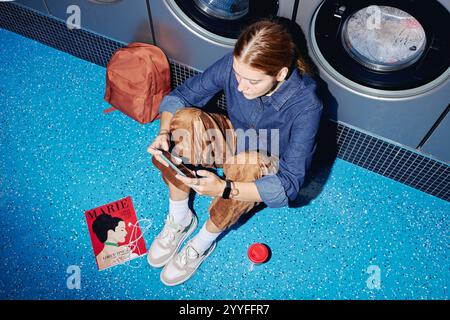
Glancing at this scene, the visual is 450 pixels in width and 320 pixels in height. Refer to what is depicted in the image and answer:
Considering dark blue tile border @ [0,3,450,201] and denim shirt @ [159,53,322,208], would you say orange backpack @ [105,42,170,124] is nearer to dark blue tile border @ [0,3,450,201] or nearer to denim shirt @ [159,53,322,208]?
dark blue tile border @ [0,3,450,201]

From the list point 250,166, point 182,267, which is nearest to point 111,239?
point 182,267

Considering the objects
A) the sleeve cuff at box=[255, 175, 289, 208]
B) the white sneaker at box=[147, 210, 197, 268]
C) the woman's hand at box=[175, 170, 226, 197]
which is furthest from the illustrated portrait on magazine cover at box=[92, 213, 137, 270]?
the sleeve cuff at box=[255, 175, 289, 208]

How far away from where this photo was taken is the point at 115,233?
82.8 inches

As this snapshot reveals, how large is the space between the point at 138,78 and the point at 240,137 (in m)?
0.76

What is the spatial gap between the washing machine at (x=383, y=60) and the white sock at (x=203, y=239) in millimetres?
936

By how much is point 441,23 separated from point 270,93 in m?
0.72

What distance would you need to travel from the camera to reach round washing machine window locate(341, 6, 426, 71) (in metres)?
1.70

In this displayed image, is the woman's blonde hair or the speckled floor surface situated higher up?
the woman's blonde hair

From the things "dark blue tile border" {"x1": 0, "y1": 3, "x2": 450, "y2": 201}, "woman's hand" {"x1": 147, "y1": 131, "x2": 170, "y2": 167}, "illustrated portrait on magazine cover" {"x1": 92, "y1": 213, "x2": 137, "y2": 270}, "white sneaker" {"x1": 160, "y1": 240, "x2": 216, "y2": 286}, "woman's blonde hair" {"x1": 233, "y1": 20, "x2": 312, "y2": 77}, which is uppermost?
"woman's blonde hair" {"x1": 233, "y1": 20, "x2": 312, "y2": 77}

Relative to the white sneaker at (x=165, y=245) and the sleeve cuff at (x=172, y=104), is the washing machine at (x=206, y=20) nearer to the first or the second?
the sleeve cuff at (x=172, y=104)

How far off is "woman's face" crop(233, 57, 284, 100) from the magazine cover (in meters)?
1.07

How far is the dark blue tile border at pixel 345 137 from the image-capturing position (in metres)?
2.13

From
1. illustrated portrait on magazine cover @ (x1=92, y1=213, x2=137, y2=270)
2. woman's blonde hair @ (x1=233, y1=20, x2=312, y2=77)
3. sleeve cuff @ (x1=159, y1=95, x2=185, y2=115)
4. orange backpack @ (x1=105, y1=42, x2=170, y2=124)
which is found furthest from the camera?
orange backpack @ (x1=105, y1=42, x2=170, y2=124)

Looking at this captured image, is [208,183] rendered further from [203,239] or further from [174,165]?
[203,239]
